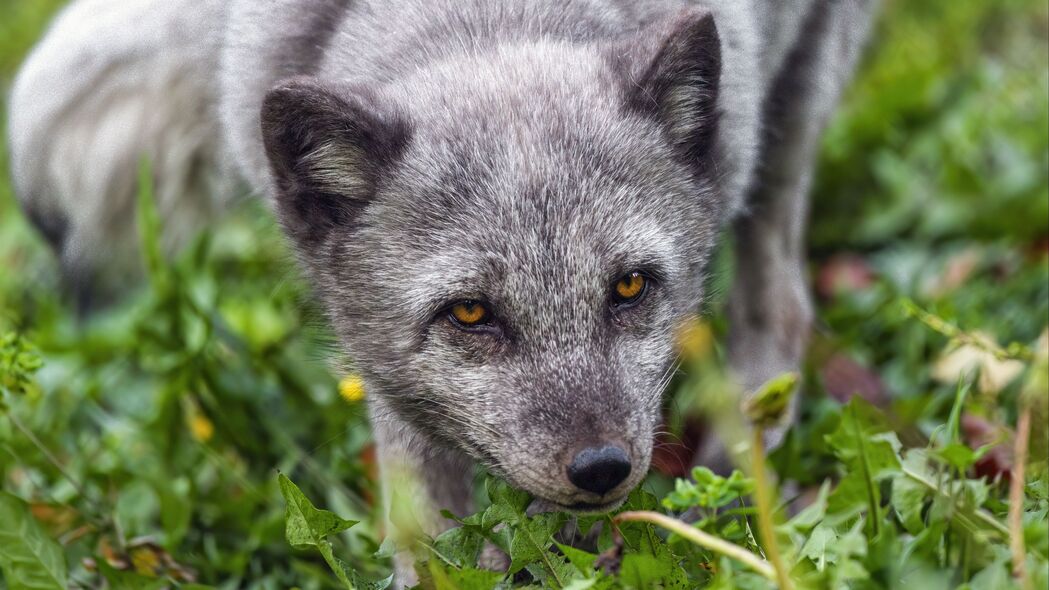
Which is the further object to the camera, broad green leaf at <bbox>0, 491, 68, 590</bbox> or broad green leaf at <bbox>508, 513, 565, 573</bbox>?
broad green leaf at <bbox>0, 491, 68, 590</bbox>

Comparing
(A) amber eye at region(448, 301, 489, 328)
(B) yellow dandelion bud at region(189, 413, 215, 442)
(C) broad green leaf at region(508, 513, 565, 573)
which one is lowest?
(B) yellow dandelion bud at region(189, 413, 215, 442)

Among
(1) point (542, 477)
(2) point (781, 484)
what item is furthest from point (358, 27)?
(2) point (781, 484)

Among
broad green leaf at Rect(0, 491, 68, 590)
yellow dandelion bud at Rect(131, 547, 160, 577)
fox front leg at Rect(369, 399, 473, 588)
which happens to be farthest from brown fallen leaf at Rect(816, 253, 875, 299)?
broad green leaf at Rect(0, 491, 68, 590)

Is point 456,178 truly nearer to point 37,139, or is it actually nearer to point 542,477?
point 542,477

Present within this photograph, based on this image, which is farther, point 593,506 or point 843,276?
point 843,276

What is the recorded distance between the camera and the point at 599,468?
2.96 m

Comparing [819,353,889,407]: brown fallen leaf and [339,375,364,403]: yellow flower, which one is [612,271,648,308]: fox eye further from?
[819,353,889,407]: brown fallen leaf

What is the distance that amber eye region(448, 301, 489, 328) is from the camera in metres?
3.23

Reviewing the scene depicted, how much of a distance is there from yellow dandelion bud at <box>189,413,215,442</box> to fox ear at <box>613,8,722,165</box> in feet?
6.87

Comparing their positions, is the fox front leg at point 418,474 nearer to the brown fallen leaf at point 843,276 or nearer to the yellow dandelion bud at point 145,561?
the yellow dandelion bud at point 145,561

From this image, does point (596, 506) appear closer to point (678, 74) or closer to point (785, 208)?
point (678, 74)

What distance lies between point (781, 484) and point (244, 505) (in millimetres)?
1788

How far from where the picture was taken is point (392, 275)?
3.34 metres

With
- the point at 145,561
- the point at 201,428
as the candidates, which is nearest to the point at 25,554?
the point at 145,561
